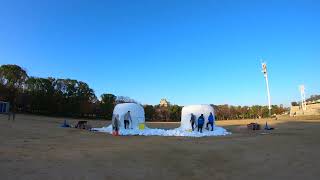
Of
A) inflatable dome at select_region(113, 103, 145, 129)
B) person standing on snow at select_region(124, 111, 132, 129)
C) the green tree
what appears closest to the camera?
person standing on snow at select_region(124, 111, 132, 129)

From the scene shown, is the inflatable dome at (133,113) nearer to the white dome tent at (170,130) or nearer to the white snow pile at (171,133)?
the white dome tent at (170,130)

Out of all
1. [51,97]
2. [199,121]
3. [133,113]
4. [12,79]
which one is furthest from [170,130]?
[12,79]

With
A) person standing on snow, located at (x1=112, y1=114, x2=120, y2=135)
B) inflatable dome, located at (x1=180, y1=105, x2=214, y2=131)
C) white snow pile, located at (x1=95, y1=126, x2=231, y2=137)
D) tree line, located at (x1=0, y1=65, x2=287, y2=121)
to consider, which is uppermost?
tree line, located at (x1=0, y1=65, x2=287, y2=121)

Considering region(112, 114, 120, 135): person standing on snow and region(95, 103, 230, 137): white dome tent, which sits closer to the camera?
region(95, 103, 230, 137): white dome tent

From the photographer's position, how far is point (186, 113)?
3675 centimetres

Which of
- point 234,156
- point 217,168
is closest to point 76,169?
point 217,168

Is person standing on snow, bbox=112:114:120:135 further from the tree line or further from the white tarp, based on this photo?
the tree line

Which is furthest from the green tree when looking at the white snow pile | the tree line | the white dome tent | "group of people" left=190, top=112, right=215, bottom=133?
"group of people" left=190, top=112, right=215, bottom=133

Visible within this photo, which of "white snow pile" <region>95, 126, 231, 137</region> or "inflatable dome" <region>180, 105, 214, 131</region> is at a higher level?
"inflatable dome" <region>180, 105, 214, 131</region>

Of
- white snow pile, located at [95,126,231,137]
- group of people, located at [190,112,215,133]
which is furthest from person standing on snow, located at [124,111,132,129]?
group of people, located at [190,112,215,133]

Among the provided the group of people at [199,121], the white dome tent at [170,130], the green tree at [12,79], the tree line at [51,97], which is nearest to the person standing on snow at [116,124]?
the white dome tent at [170,130]

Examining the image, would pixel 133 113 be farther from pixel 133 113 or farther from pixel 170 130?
pixel 170 130

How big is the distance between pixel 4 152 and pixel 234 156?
10.2 metres

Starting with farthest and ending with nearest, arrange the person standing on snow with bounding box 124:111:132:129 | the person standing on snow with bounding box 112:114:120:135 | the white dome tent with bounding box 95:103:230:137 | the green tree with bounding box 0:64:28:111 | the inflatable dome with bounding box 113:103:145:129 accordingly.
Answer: the green tree with bounding box 0:64:28:111 < the inflatable dome with bounding box 113:103:145:129 < the person standing on snow with bounding box 124:111:132:129 < the person standing on snow with bounding box 112:114:120:135 < the white dome tent with bounding box 95:103:230:137
